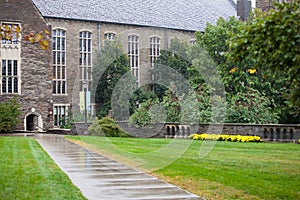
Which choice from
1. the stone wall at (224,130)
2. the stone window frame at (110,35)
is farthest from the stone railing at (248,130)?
the stone window frame at (110,35)

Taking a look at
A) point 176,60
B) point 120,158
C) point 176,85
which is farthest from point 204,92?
point 120,158

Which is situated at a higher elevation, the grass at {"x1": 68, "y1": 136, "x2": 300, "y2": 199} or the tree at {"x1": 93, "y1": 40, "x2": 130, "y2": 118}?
the tree at {"x1": 93, "y1": 40, "x2": 130, "y2": 118}

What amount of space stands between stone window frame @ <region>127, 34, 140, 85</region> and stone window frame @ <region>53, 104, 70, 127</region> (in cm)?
831

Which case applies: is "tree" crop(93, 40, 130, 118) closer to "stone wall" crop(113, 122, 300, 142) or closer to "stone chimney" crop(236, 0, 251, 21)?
"stone wall" crop(113, 122, 300, 142)

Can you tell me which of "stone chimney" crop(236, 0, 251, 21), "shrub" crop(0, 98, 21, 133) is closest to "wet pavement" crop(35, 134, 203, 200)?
"shrub" crop(0, 98, 21, 133)

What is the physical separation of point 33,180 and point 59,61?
36.4 m

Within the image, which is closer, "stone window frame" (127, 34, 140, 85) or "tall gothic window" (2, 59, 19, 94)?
"tall gothic window" (2, 59, 19, 94)

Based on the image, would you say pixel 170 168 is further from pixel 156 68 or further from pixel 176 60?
pixel 156 68

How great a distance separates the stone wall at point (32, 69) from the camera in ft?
135

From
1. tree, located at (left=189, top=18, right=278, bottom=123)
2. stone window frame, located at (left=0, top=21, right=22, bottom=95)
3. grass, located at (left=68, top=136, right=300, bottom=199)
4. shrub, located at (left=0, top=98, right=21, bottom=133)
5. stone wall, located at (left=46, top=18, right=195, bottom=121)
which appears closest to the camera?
grass, located at (left=68, top=136, right=300, bottom=199)

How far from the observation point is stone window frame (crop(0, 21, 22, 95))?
135ft

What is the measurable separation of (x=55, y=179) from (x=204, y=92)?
2067 cm

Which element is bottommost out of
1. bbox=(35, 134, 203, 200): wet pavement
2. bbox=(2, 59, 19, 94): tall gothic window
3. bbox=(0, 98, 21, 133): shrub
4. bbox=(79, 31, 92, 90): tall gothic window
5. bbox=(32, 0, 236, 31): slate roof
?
bbox=(35, 134, 203, 200): wet pavement

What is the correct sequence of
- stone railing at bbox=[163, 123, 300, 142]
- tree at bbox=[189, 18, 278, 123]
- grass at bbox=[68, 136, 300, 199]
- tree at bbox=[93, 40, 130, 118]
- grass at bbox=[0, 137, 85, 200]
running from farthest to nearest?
tree at bbox=[93, 40, 130, 118]
tree at bbox=[189, 18, 278, 123]
stone railing at bbox=[163, 123, 300, 142]
grass at bbox=[68, 136, 300, 199]
grass at bbox=[0, 137, 85, 200]
